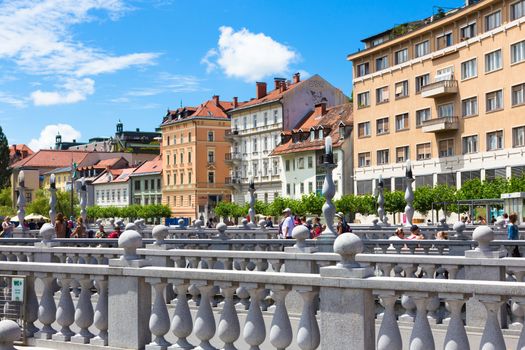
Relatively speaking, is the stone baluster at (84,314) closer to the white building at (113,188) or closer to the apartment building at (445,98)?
the apartment building at (445,98)

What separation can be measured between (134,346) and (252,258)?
18.0 ft

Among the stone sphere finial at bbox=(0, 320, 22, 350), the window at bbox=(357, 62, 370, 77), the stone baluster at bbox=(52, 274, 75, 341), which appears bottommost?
the stone baluster at bbox=(52, 274, 75, 341)

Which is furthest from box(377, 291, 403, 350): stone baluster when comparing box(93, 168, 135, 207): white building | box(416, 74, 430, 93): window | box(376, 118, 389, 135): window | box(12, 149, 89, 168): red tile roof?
box(12, 149, 89, 168): red tile roof

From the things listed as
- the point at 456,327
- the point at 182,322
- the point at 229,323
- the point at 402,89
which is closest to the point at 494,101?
the point at 402,89

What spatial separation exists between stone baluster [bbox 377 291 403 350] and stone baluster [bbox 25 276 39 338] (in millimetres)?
4396

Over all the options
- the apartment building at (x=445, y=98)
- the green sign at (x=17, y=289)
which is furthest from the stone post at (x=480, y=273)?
the apartment building at (x=445, y=98)

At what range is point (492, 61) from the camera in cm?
5662

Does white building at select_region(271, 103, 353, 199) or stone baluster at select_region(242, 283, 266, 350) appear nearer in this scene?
stone baluster at select_region(242, 283, 266, 350)

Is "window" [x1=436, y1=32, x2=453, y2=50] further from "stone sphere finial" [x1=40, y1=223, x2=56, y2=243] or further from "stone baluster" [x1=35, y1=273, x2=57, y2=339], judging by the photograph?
"stone baluster" [x1=35, y1=273, x2=57, y2=339]

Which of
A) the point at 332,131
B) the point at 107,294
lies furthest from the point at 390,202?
the point at 107,294

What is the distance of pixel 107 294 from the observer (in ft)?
28.9

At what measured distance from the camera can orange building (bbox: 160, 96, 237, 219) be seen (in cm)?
10769

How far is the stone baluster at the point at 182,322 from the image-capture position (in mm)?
8070

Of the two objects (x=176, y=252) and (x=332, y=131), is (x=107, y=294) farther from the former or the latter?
(x=332, y=131)
